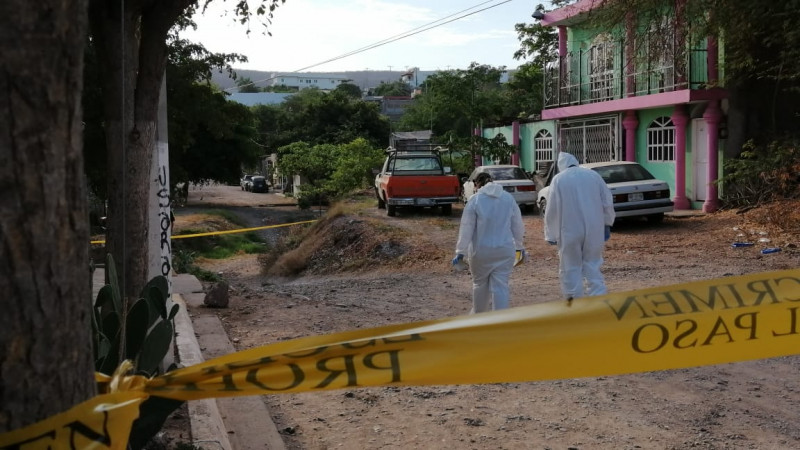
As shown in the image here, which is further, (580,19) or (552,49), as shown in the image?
(552,49)

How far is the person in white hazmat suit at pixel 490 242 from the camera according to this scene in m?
8.62

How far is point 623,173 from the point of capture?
65.1 feet


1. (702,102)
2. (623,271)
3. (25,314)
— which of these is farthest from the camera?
(702,102)

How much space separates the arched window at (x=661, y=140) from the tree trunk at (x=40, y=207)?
880 inches

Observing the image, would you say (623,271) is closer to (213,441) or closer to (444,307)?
(444,307)

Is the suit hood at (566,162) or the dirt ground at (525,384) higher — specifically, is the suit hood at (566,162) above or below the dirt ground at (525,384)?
above

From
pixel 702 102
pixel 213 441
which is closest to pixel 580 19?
pixel 702 102

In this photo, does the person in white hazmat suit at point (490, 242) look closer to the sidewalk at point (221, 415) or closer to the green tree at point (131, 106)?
the sidewalk at point (221, 415)

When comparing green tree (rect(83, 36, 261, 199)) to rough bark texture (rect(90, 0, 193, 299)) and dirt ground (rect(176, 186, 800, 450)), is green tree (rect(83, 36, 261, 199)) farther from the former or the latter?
rough bark texture (rect(90, 0, 193, 299))

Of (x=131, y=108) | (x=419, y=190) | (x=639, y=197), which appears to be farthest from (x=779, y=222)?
(x=131, y=108)

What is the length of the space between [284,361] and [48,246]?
83 centimetres

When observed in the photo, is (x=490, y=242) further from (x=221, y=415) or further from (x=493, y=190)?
(x=221, y=415)

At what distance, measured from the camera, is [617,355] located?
10.4 ft

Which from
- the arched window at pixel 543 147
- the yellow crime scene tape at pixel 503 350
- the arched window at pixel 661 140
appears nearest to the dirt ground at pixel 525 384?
the yellow crime scene tape at pixel 503 350
